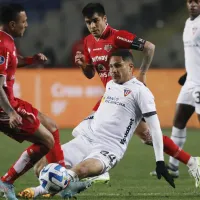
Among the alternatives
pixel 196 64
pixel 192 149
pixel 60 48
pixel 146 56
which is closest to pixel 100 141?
pixel 146 56

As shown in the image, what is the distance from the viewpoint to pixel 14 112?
6199mm

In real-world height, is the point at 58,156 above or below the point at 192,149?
above

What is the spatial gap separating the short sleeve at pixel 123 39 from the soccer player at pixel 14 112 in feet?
4.72

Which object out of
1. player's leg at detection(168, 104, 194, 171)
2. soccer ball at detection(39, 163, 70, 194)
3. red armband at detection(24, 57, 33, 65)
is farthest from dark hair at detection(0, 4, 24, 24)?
player's leg at detection(168, 104, 194, 171)

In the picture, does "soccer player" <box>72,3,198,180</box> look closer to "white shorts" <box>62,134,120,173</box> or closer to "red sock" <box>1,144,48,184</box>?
"white shorts" <box>62,134,120,173</box>

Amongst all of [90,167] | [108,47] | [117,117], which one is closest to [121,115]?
[117,117]

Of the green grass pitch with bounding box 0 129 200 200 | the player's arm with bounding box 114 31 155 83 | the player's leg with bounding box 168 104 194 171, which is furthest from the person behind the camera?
the player's leg with bounding box 168 104 194 171

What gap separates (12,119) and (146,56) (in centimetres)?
216

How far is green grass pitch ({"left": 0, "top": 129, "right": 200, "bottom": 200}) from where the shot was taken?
6.96 meters

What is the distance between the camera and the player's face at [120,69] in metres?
6.69

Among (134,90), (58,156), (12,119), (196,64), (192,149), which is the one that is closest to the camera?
(12,119)

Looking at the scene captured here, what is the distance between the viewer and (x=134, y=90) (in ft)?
21.6

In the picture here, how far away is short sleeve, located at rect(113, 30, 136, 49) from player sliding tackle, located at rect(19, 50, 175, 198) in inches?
42.1

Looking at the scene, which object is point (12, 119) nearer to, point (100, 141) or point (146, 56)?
point (100, 141)
